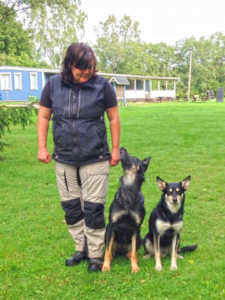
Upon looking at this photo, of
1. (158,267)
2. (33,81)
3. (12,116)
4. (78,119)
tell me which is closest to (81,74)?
(78,119)

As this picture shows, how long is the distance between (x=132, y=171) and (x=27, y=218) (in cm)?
252

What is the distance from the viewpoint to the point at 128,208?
3.63m

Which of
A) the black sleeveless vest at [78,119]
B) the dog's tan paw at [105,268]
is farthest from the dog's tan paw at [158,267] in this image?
the black sleeveless vest at [78,119]

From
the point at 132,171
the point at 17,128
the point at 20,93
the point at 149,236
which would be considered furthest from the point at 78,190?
the point at 20,93

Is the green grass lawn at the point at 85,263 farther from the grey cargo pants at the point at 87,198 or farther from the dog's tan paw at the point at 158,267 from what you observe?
the grey cargo pants at the point at 87,198

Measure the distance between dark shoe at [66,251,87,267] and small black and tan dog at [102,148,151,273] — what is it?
321mm

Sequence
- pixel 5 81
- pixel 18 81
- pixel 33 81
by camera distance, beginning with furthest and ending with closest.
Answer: pixel 33 81 → pixel 18 81 → pixel 5 81

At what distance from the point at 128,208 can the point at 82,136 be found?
90 centimetres

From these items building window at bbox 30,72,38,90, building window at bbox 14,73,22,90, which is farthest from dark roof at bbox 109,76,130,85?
building window at bbox 14,73,22,90

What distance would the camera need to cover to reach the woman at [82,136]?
11.2 feet

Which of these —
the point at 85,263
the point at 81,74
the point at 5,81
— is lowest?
the point at 85,263

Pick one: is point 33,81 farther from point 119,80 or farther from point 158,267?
point 158,267

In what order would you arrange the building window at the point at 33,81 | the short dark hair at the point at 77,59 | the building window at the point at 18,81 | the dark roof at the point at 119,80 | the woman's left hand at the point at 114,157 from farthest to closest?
the dark roof at the point at 119,80
the building window at the point at 33,81
the building window at the point at 18,81
the woman's left hand at the point at 114,157
the short dark hair at the point at 77,59

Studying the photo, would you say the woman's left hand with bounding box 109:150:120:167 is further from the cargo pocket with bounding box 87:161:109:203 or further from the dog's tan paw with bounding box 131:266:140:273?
the dog's tan paw with bounding box 131:266:140:273
